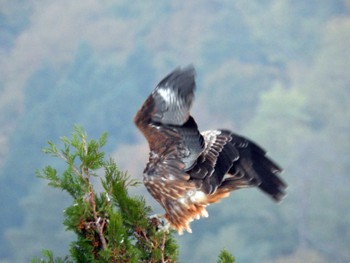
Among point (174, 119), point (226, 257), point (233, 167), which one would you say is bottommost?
point (226, 257)

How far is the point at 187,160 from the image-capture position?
2551mm

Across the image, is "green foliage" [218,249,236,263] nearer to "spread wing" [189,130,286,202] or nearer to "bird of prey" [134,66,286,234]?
"bird of prey" [134,66,286,234]

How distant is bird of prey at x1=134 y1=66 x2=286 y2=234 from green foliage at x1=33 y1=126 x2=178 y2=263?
46cm

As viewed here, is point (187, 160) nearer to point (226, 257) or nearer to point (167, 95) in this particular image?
point (167, 95)

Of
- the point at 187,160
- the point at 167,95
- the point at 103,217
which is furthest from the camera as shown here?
the point at 187,160

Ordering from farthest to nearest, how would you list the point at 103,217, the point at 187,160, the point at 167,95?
1. the point at 187,160
2. the point at 167,95
3. the point at 103,217

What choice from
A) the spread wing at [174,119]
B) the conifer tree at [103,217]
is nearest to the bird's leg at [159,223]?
the conifer tree at [103,217]

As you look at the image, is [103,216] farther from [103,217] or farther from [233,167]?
[233,167]

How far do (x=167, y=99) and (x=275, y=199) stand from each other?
2.27 ft

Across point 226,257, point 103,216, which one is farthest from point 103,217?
point 226,257

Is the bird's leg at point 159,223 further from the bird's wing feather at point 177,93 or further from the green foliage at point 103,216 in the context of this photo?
the bird's wing feather at point 177,93

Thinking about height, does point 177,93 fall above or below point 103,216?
above

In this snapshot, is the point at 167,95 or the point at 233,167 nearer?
the point at 167,95

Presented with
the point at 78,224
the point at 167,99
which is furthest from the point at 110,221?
the point at 167,99
